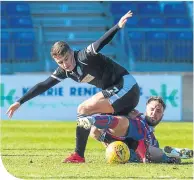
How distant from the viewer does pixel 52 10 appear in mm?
27547

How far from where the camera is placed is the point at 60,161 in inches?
320

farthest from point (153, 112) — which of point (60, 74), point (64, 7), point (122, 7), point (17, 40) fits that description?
point (122, 7)

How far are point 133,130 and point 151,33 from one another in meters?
18.2

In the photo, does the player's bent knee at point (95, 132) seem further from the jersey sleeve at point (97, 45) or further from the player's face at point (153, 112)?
the jersey sleeve at point (97, 45)

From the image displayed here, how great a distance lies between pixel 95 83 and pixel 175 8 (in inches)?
781

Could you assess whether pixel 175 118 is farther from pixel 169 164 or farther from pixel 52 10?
pixel 169 164

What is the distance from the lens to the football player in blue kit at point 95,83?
7.81 metres

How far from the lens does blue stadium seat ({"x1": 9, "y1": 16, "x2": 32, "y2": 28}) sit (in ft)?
87.6

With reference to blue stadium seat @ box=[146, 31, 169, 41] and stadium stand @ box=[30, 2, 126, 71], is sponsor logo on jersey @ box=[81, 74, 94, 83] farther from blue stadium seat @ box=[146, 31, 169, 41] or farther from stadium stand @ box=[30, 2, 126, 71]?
blue stadium seat @ box=[146, 31, 169, 41]

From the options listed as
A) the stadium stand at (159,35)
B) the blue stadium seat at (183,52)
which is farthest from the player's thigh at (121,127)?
the blue stadium seat at (183,52)

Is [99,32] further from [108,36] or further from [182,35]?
[108,36]

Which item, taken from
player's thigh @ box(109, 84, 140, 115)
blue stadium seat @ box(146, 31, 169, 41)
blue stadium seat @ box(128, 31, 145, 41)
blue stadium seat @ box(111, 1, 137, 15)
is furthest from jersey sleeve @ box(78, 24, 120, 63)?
blue stadium seat @ box(111, 1, 137, 15)

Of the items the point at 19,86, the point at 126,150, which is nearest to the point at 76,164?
the point at 126,150

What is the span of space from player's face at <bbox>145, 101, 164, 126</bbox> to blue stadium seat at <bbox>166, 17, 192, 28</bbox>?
724 inches
